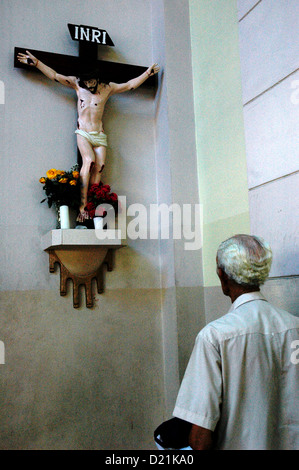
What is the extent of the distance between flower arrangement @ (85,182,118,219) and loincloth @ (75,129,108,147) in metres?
0.37

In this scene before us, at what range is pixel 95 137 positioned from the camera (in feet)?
→ 11.1

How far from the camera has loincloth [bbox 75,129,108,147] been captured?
11.0 ft

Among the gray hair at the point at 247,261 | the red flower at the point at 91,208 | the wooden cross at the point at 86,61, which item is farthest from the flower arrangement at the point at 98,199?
the gray hair at the point at 247,261

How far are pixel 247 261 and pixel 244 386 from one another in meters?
0.45

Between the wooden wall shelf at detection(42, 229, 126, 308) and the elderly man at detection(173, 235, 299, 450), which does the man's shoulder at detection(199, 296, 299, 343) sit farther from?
the wooden wall shelf at detection(42, 229, 126, 308)

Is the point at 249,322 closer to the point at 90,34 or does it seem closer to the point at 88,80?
the point at 88,80

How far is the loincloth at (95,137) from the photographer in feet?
11.0

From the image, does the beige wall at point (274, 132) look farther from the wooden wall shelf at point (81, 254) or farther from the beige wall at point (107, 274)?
the wooden wall shelf at point (81, 254)

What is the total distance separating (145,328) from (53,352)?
0.77 metres

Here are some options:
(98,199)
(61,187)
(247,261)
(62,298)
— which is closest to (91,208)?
(98,199)

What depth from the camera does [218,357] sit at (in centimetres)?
142

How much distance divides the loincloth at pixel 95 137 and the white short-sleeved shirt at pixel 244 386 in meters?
2.27
